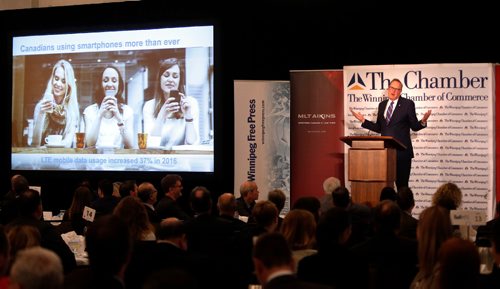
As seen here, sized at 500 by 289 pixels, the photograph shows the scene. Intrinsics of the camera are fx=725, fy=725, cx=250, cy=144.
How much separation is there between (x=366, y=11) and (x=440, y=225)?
703 centimetres

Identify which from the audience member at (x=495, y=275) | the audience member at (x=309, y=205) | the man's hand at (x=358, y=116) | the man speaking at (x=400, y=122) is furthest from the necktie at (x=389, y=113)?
the audience member at (x=495, y=275)

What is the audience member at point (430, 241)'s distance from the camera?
3539 mm

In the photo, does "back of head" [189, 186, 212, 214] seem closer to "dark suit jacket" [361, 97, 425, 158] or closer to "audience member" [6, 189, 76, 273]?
"audience member" [6, 189, 76, 273]

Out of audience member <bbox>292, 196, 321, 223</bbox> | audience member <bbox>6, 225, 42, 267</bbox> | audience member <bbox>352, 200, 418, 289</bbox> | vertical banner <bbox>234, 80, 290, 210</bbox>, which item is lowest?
audience member <bbox>352, 200, 418, 289</bbox>

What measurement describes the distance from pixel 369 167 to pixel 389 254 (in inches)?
144

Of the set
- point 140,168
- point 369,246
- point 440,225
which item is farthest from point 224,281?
point 140,168

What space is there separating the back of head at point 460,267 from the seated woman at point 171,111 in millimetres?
7816

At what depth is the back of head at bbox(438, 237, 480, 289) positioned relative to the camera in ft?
9.49

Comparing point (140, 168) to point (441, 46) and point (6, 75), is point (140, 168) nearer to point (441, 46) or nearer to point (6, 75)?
point (6, 75)

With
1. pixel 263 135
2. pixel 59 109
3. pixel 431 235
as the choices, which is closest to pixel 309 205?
pixel 431 235

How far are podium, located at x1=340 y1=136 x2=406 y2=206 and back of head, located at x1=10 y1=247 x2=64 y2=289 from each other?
18.2 ft

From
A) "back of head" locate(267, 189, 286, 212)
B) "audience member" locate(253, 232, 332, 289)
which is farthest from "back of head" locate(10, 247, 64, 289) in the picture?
"back of head" locate(267, 189, 286, 212)

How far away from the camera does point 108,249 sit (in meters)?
2.83

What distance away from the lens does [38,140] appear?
11414 mm
